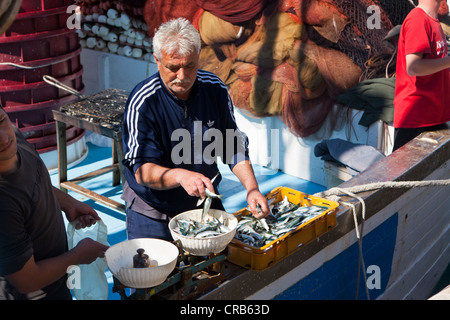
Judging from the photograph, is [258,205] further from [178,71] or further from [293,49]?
[293,49]

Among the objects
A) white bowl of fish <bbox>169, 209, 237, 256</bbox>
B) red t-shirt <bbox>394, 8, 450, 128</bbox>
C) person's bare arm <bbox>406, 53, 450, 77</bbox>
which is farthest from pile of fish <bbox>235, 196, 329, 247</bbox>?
red t-shirt <bbox>394, 8, 450, 128</bbox>

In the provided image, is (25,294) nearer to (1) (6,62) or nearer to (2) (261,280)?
(2) (261,280)

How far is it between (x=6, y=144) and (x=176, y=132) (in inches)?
48.0

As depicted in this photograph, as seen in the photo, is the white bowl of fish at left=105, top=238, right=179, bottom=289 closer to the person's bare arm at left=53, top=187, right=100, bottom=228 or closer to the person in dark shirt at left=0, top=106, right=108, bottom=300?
the person in dark shirt at left=0, top=106, right=108, bottom=300

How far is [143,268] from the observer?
2342 millimetres

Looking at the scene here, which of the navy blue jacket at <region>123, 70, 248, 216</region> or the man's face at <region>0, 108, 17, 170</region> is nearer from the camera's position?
the man's face at <region>0, 108, 17, 170</region>

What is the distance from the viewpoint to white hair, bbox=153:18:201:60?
2996 millimetres

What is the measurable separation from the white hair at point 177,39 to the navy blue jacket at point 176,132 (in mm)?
294

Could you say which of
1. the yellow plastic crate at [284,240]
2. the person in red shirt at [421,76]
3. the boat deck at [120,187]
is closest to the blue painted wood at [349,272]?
the yellow plastic crate at [284,240]

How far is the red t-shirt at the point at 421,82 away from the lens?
4.39 metres

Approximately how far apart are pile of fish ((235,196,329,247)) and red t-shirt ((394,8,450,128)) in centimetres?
188

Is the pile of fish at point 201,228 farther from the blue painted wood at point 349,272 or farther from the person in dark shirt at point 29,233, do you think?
the blue painted wood at point 349,272
